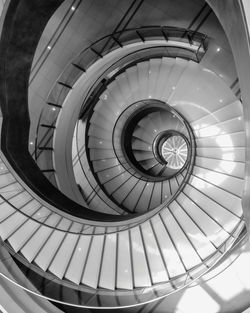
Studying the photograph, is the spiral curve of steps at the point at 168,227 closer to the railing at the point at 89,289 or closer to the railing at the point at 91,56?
the railing at the point at 89,289

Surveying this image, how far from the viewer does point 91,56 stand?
25.8ft

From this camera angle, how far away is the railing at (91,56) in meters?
6.79

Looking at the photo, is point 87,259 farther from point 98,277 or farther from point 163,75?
point 163,75

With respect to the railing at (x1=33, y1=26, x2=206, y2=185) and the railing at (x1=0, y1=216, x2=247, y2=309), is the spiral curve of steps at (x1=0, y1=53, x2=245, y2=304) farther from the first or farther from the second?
the railing at (x1=33, y1=26, x2=206, y2=185)

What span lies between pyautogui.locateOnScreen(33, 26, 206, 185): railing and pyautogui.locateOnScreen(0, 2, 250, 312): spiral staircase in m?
0.03

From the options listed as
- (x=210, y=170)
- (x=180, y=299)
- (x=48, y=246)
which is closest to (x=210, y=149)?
(x=210, y=170)

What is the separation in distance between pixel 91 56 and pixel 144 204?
16.5 ft

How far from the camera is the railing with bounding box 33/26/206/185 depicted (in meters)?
6.79

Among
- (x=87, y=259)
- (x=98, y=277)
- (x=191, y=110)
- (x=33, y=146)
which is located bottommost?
(x=98, y=277)

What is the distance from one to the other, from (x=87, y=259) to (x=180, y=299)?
186cm

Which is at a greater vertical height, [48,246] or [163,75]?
[163,75]

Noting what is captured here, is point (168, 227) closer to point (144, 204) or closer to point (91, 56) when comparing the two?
point (144, 204)

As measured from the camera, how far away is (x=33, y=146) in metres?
8.30

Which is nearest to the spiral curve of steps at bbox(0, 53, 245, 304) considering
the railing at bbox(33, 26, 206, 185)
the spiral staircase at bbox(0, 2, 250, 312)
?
the spiral staircase at bbox(0, 2, 250, 312)
